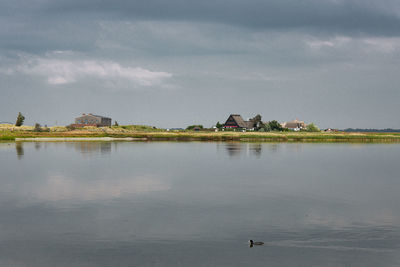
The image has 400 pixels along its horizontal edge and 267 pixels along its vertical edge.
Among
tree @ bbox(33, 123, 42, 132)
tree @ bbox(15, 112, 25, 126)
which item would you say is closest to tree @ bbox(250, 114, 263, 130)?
tree @ bbox(33, 123, 42, 132)

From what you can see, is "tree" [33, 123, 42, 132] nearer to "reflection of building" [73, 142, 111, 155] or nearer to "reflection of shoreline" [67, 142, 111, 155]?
"reflection of shoreline" [67, 142, 111, 155]

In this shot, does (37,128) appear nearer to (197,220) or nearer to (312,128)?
(312,128)

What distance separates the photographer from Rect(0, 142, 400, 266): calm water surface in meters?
14.9

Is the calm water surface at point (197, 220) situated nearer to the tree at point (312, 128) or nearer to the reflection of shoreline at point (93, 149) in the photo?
the reflection of shoreline at point (93, 149)

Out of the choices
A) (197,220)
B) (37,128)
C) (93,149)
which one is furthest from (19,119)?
(197,220)

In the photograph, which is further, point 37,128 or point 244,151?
point 37,128

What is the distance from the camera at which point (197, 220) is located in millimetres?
20531

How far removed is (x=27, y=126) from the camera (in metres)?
192

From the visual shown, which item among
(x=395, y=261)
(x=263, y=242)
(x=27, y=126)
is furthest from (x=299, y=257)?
(x=27, y=126)

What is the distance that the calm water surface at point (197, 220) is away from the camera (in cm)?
1488

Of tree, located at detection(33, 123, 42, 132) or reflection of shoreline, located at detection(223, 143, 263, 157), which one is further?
tree, located at detection(33, 123, 42, 132)

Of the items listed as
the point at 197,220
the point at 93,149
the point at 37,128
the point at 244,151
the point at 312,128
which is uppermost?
the point at 312,128

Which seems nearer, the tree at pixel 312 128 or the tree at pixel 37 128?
the tree at pixel 37 128

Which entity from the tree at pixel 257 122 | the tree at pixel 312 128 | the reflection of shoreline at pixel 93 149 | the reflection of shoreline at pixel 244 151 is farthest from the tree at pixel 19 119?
the tree at pixel 312 128
